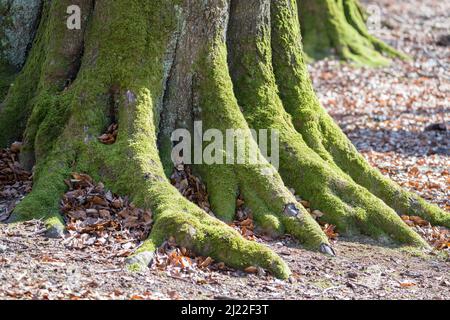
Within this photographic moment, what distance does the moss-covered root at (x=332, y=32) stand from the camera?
1908 centimetres

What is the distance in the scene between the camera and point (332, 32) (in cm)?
1931

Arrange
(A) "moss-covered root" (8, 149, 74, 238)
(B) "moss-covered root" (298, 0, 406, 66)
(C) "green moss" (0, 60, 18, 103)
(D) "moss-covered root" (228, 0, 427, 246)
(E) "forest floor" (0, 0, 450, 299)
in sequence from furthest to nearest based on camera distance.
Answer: (B) "moss-covered root" (298, 0, 406, 66)
(C) "green moss" (0, 60, 18, 103)
(D) "moss-covered root" (228, 0, 427, 246)
(A) "moss-covered root" (8, 149, 74, 238)
(E) "forest floor" (0, 0, 450, 299)

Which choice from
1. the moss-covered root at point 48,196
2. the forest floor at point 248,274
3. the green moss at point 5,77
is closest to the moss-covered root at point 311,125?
the forest floor at point 248,274

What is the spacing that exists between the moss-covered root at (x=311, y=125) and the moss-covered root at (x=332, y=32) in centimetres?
1031

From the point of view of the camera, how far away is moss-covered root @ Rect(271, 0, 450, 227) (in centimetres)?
880

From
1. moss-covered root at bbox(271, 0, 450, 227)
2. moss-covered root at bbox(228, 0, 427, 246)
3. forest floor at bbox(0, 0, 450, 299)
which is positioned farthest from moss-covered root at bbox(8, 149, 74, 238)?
moss-covered root at bbox(271, 0, 450, 227)

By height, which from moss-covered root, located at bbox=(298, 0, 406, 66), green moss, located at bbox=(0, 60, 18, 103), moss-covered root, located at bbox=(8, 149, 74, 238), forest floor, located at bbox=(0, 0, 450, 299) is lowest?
forest floor, located at bbox=(0, 0, 450, 299)

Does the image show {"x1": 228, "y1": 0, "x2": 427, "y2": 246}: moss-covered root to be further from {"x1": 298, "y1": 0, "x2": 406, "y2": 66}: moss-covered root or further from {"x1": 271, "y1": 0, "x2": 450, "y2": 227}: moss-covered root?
{"x1": 298, "y1": 0, "x2": 406, "y2": 66}: moss-covered root

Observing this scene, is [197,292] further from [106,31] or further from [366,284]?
[106,31]

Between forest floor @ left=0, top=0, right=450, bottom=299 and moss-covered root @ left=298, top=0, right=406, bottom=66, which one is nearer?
forest floor @ left=0, top=0, right=450, bottom=299

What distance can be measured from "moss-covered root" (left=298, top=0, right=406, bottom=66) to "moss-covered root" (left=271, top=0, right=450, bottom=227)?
10.3m

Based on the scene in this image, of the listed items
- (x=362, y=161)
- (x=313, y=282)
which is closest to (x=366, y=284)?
(x=313, y=282)

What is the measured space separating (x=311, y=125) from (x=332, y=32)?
35.9ft

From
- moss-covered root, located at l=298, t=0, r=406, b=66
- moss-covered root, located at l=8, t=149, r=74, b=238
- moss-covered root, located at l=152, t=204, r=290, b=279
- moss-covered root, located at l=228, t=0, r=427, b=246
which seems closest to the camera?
moss-covered root, located at l=152, t=204, r=290, b=279
